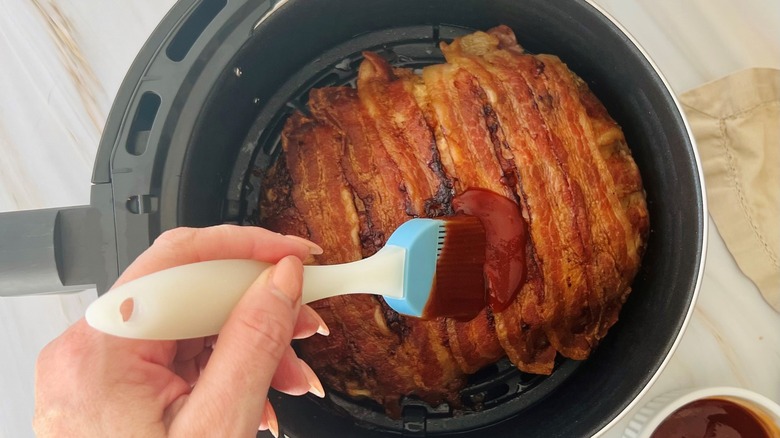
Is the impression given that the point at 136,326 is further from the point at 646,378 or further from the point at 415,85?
the point at 646,378

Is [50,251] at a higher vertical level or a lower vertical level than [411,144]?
lower

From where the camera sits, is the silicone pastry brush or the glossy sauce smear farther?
the glossy sauce smear

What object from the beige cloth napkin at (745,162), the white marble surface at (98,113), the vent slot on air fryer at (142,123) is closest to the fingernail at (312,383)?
the vent slot on air fryer at (142,123)

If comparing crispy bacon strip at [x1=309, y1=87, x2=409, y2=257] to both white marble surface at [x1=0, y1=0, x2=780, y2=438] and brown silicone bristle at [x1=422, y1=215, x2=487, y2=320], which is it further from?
white marble surface at [x1=0, y1=0, x2=780, y2=438]

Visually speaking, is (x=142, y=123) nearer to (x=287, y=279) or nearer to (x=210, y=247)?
(x=210, y=247)

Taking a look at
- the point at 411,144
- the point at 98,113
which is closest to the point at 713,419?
the point at 411,144

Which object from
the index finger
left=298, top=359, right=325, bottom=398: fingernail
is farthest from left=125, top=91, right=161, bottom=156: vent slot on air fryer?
left=298, top=359, right=325, bottom=398: fingernail
